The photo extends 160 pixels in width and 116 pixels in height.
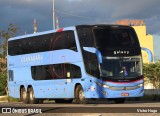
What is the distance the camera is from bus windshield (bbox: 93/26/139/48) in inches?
1063

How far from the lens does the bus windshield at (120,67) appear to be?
26.8 meters

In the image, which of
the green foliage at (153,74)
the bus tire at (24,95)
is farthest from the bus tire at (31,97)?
the green foliage at (153,74)

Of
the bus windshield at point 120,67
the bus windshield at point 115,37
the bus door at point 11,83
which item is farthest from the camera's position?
the bus door at point 11,83

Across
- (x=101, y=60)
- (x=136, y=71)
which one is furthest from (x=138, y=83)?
(x=101, y=60)

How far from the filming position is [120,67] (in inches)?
1063

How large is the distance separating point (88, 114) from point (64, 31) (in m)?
10.8

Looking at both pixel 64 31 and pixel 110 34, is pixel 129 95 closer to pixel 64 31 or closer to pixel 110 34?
pixel 110 34

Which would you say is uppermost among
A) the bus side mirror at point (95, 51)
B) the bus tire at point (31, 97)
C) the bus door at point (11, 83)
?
the bus side mirror at point (95, 51)

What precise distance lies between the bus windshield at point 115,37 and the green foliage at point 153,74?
17.5 meters

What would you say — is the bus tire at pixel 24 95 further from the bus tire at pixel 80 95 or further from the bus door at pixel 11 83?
the bus tire at pixel 80 95

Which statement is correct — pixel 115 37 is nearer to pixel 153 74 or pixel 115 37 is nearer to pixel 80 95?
pixel 80 95

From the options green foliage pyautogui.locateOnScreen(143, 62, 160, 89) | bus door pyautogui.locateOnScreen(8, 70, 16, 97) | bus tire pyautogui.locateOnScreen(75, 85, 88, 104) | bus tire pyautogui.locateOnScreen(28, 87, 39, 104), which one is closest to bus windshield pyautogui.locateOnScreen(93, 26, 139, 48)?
bus tire pyautogui.locateOnScreen(75, 85, 88, 104)

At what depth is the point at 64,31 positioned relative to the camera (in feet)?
95.1

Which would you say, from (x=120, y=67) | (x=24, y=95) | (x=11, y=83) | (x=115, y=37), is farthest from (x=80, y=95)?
(x=11, y=83)
